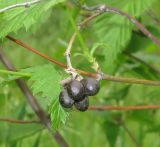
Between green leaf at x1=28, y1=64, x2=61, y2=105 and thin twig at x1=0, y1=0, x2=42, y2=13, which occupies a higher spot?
thin twig at x1=0, y1=0, x2=42, y2=13

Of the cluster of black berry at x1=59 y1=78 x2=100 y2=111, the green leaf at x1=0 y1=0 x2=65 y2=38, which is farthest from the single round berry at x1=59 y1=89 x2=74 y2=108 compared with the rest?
the green leaf at x1=0 y1=0 x2=65 y2=38

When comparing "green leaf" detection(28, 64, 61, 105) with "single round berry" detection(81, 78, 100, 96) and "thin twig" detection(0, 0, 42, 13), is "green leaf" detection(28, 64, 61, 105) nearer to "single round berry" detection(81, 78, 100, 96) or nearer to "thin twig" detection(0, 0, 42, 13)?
"single round berry" detection(81, 78, 100, 96)

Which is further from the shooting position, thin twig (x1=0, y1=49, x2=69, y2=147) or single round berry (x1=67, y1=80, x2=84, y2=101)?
thin twig (x1=0, y1=49, x2=69, y2=147)

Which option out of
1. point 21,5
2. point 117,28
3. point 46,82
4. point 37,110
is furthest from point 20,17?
point 37,110

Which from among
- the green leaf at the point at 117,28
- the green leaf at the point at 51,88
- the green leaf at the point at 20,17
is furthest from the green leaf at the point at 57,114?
the green leaf at the point at 117,28

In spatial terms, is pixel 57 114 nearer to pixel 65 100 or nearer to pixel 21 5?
pixel 65 100

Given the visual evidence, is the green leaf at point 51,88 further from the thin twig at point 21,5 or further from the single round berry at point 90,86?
the thin twig at point 21,5
